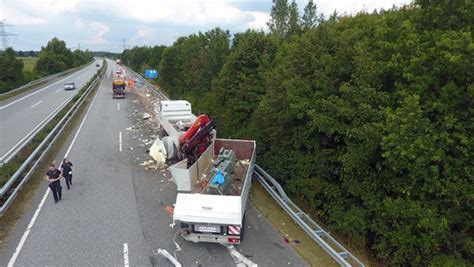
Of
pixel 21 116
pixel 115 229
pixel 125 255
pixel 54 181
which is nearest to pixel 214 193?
pixel 125 255

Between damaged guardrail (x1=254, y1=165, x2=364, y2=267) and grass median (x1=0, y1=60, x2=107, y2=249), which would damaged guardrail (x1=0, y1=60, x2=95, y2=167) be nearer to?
grass median (x1=0, y1=60, x2=107, y2=249)

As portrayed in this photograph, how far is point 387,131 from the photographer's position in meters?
9.88

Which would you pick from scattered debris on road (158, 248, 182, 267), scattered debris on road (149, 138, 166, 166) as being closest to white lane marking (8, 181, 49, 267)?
scattered debris on road (158, 248, 182, 267)

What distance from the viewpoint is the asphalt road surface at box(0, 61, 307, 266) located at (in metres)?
9.20

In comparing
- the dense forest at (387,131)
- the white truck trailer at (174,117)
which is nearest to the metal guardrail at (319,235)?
the dense forest at (387,131)

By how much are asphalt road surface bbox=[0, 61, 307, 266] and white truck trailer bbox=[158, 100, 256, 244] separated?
57 cm

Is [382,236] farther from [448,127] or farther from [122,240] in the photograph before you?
[122,240]

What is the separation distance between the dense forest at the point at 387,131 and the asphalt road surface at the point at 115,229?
9.77 ft

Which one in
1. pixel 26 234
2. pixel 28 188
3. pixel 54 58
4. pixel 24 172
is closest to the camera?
pixel 26 234

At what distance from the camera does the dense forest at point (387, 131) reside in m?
9.44

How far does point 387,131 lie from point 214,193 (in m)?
5.31

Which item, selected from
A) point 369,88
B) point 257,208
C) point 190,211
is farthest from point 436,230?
point 190,211

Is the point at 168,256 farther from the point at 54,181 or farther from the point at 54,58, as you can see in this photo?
the point at 54,58

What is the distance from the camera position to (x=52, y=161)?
17203mm
